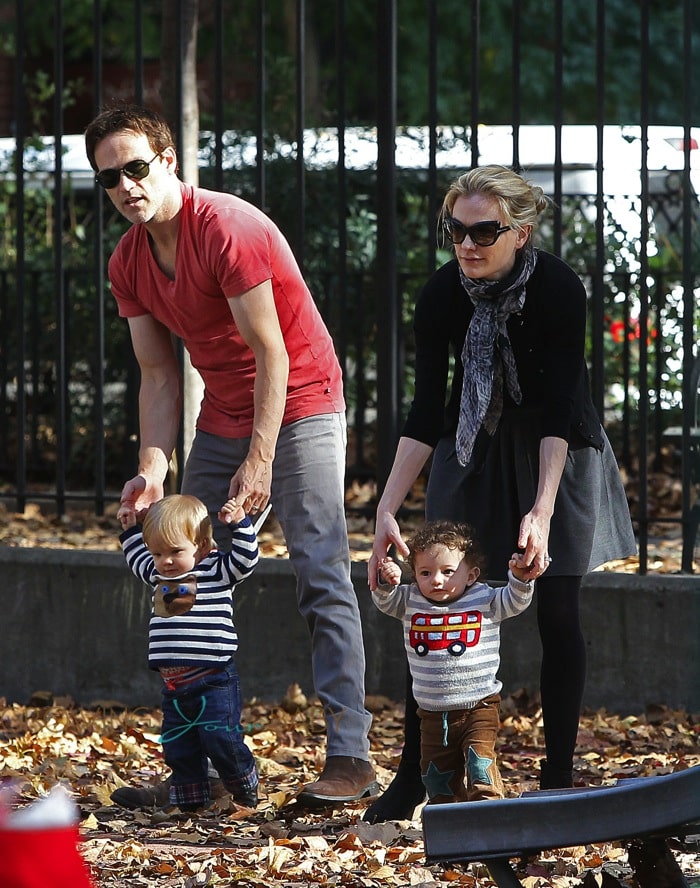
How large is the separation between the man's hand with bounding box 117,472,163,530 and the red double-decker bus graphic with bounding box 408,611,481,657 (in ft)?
3.09

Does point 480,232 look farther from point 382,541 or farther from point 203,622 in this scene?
point 203,622

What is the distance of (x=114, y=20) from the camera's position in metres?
15.6

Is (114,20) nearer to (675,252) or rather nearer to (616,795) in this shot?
(675,252)

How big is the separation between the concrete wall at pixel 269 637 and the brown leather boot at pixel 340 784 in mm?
1283

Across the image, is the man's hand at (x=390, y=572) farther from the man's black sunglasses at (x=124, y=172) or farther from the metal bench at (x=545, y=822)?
the man's black sunglasses at (x=124, y=172)

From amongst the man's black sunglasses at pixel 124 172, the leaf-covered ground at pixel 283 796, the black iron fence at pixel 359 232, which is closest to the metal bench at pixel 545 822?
the leaf-covered ground at pixel 283 796

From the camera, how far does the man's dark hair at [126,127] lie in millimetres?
4020

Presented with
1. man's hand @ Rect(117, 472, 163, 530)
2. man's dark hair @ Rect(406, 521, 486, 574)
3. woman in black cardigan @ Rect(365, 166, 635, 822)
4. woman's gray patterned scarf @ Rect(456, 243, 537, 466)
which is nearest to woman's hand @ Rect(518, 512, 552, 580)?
woman in black cardigan @ Rect(365, 166, 635, 822)

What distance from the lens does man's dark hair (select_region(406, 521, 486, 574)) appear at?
3.76 meters

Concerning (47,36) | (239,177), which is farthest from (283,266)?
(47,36)

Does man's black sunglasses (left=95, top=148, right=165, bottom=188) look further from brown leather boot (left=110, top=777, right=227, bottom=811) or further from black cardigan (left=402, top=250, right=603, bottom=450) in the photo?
brown leather boot (left=110, top=777, right=227, bottom=811)

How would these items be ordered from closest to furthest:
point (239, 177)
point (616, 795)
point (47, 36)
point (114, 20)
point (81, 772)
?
point (616, 795), point (81, 772), point (239, 177), point (114, 20), point (47, 36)

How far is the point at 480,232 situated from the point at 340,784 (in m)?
1.65

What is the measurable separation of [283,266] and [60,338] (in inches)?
81.6
